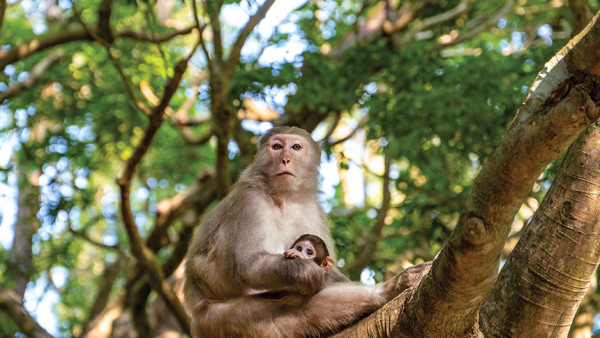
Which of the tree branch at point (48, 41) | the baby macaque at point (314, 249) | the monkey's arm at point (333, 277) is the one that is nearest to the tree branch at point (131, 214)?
the tree branch at point (48, 41)

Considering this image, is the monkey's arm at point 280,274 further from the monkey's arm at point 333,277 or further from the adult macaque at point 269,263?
the monkey's arm at point 333,277

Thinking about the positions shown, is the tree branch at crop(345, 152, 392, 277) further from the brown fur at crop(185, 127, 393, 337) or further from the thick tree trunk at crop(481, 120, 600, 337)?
the thick tree trunk at crop(481, 120, 600, 337)

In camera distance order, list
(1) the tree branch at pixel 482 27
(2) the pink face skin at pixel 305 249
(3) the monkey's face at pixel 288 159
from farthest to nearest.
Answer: (1) the tree branch at pixel 482 27 < (3) the monkey's face at pixel 288 159 < (2) the pink face skin at pixel 305 249

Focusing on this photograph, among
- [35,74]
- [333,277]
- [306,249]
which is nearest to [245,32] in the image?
[306,249]

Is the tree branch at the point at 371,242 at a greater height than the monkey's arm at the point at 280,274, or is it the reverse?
the monkey's arm at the point at 280,274

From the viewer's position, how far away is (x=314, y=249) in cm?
467

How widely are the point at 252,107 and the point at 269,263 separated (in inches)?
220

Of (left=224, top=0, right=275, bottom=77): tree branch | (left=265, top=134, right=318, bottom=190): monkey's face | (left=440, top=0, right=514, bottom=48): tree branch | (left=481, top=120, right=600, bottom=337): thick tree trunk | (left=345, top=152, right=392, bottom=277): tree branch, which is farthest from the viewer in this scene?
(left=440, top=0, right=514, bottom=48): tree branch

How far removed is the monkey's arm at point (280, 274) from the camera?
4.05m

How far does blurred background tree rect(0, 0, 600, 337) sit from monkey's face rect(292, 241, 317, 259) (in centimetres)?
224

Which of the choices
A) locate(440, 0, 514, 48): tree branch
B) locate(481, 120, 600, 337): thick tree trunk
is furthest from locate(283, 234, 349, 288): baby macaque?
locate(440, 0, 514, 48): tree branch

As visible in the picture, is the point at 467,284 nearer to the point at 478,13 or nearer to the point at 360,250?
the point at 360,250

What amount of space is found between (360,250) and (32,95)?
18.6 ft

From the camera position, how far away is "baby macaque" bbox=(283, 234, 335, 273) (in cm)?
463
